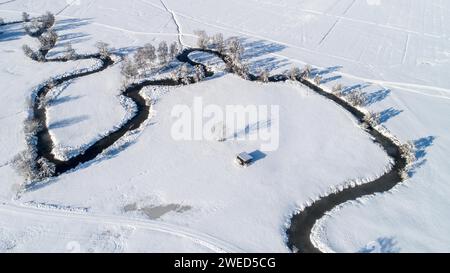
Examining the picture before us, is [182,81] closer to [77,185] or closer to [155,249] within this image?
[77,185]

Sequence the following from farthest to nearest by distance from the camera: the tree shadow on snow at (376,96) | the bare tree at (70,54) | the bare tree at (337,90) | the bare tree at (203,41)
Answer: the bare tree at (203,41) < the bare tree at (70,54) < the bare tree at (337,90) < the tree shadow on snow at (376,96)

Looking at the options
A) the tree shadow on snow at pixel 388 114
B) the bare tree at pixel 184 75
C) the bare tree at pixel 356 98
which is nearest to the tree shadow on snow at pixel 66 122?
the bare tree at pixel 184 75

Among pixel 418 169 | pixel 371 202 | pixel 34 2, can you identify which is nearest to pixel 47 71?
pixel 34 2

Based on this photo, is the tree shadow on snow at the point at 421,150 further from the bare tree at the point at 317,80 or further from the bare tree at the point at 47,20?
the bare tree at the point at 47,20

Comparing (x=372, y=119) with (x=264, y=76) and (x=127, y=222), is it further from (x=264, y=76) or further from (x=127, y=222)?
(x=127, y=222)
